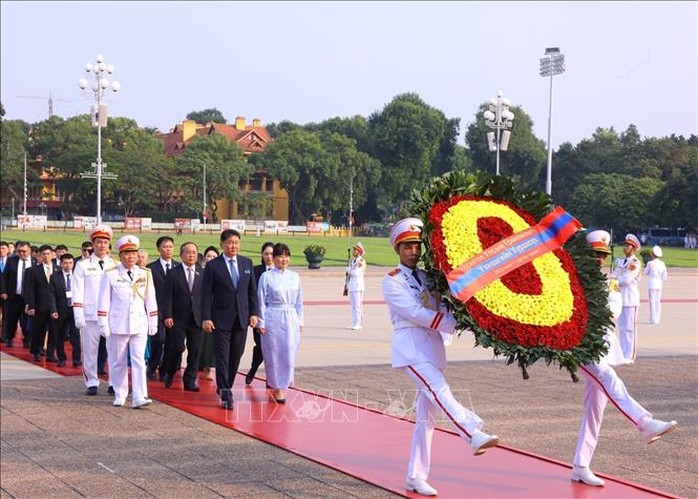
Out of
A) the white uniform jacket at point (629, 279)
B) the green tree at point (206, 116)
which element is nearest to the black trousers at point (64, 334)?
the white uniform jacket at point (629, 279)

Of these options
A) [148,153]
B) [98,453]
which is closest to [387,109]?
[148,153]

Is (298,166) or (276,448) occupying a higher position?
(298,166)

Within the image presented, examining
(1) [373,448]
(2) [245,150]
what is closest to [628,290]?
(1) [373,448]

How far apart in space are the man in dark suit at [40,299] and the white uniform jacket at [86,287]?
178 cm

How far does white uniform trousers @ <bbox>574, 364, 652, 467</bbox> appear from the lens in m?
5.85

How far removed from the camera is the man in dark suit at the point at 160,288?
34.3ft

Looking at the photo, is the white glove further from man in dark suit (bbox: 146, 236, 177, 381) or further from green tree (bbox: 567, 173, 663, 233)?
green tree (bbox: 567, 173, 663, 233)

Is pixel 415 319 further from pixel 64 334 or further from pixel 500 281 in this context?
pixel 64 334

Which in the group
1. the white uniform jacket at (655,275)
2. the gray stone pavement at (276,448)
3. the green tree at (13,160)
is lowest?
the gray stone pavement at (276,448)

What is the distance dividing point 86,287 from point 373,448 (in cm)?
503

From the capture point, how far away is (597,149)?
102ft

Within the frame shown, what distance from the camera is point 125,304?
9.16 metres

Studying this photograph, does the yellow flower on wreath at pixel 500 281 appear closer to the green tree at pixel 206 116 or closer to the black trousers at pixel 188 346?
the black trousers at pixel 188 346

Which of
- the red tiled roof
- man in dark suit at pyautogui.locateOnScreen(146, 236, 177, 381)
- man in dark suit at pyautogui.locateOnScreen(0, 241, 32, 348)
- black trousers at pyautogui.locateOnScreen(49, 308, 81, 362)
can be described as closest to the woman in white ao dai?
man in dark suit at pyautogui.locateOnScreen(146, 236, 177, 381)
